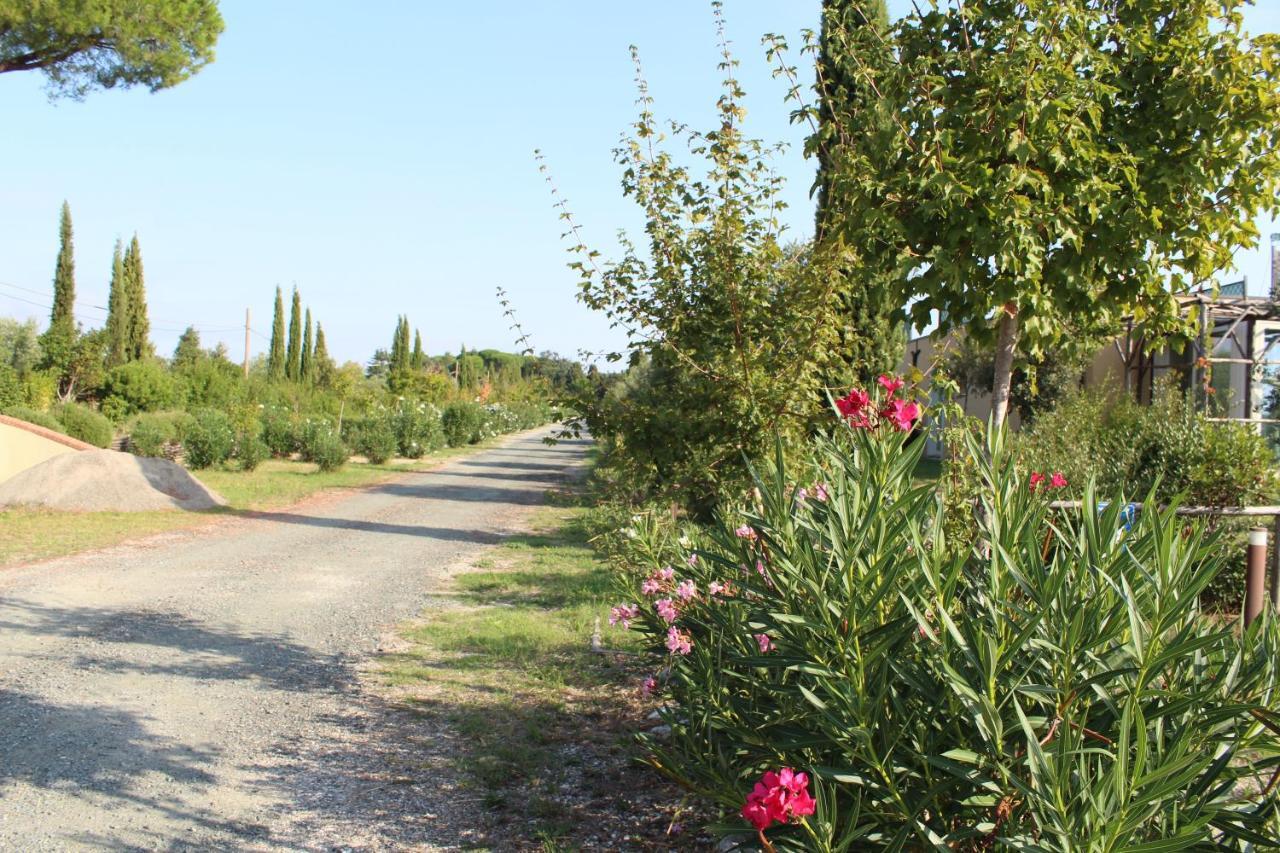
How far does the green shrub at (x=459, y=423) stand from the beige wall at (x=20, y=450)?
19.2 meters

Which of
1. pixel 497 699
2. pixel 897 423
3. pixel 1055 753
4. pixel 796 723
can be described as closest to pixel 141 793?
pixel 497 699

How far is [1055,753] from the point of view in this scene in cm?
184

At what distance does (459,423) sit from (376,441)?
33.2ft

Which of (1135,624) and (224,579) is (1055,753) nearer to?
(1135,624)

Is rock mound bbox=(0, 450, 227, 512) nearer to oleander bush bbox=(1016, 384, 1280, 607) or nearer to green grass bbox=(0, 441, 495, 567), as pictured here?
green grass bbox=(0, 441, 495, 567)

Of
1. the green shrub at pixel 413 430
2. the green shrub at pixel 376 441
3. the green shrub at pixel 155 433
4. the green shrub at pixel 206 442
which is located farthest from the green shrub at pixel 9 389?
the green shrub at pixel 413 430

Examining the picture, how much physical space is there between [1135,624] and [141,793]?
13.2 feet

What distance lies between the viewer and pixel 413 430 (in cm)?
2989

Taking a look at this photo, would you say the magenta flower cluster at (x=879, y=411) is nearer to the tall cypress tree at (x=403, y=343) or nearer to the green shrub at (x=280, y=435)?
the green shrub at (x=280, y=435)

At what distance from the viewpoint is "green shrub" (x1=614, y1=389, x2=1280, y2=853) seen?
1849 mm

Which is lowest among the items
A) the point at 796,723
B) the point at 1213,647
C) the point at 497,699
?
the point at 497,699

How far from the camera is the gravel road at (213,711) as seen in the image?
3.91m

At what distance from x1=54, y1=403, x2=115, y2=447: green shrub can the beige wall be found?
6393mm

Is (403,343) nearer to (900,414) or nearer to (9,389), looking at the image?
(9,389)
